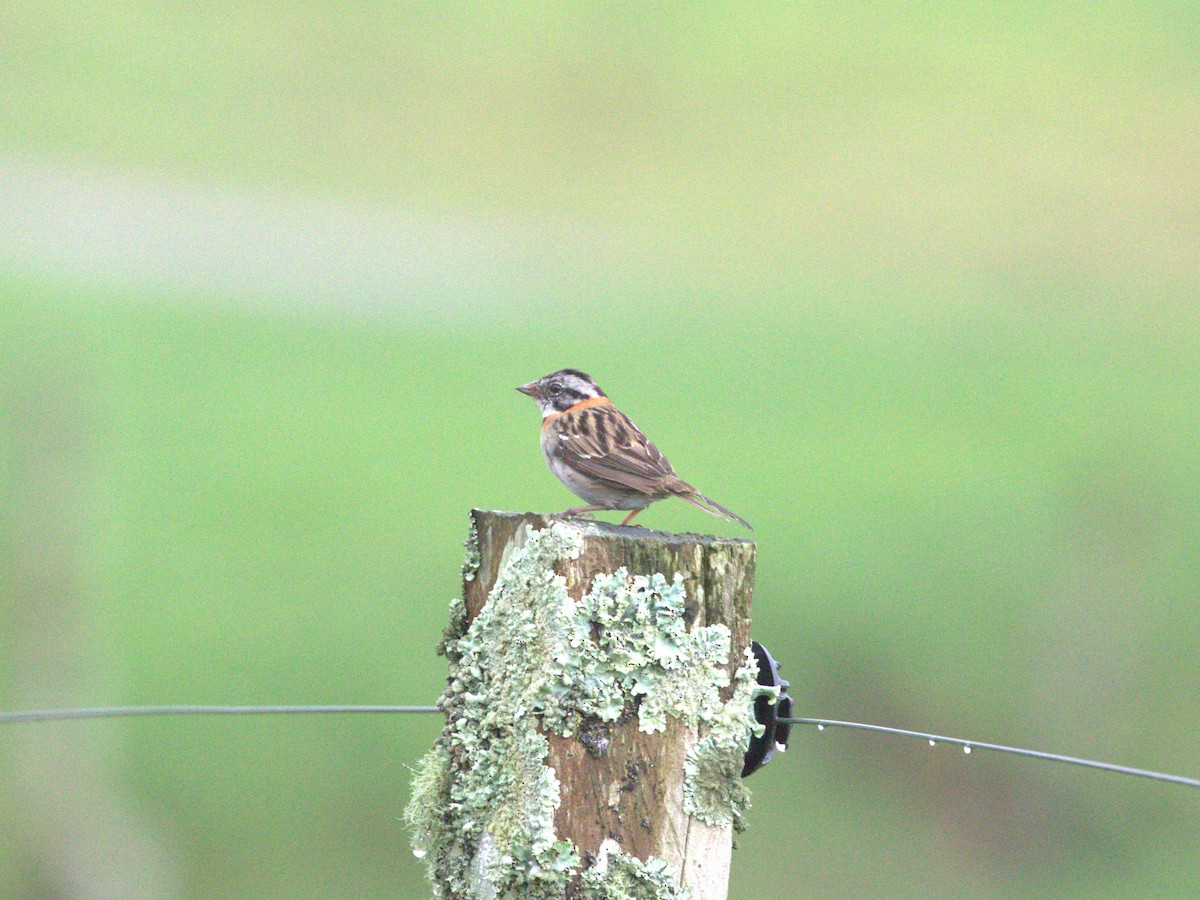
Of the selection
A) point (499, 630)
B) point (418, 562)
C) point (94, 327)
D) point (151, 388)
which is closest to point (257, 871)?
point (418, 562)

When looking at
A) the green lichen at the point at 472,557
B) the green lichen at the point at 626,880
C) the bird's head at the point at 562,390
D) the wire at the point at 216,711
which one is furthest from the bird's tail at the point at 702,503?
the green lichen at the point at 626,880

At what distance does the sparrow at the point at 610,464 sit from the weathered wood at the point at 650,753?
1662mm

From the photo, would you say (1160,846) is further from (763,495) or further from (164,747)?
(164,747)

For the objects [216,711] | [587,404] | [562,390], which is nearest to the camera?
[216,711]

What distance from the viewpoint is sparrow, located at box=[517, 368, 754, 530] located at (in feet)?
16.3

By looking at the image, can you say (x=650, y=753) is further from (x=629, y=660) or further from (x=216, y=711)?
(x=216, y=711)

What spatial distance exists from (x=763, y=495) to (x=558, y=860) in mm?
12915

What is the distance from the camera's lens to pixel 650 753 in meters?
2.95

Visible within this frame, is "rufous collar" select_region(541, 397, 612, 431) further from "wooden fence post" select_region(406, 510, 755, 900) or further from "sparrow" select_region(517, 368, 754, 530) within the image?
"wooden fence post" select_region(406, 510, 755, 900)

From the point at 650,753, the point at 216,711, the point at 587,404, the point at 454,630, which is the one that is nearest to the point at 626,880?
the point at 650,753

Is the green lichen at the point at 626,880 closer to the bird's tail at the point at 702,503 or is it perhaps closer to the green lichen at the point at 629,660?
the green lichen at the point at 629,660

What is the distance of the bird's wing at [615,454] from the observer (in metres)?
4.97

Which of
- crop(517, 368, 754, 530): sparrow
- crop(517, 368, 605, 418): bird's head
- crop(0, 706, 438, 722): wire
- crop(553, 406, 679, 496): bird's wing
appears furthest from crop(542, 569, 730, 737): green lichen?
crop(517, 368, 605, 418): bird's head

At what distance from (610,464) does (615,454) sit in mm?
46
